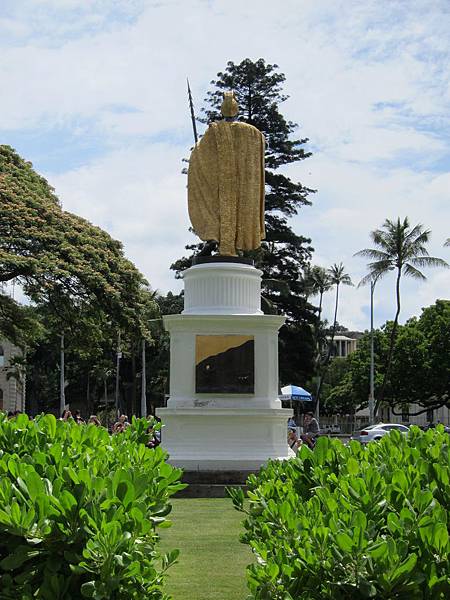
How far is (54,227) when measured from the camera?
25.5 meters

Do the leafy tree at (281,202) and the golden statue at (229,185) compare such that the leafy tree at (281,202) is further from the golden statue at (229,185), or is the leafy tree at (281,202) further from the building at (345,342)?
the building at (345,342)

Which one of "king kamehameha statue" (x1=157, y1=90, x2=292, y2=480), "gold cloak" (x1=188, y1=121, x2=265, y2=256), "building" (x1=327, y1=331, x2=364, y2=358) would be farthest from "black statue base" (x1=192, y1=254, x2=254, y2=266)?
"building" (x1=327, y1=331, x2=364, y2=358)

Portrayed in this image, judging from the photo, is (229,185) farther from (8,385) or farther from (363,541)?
(8,385)

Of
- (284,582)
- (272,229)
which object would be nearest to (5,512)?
(284,582)

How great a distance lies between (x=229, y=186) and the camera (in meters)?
16.5

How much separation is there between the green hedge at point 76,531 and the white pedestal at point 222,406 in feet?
34.2

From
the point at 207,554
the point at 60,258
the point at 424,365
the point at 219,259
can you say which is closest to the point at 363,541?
the point at 207,554

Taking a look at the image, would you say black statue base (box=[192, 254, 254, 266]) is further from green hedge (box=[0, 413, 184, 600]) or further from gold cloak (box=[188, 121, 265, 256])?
green hedge (box=[0, 413, 184, 600])

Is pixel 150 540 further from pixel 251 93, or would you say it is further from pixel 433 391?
pixel 433 391

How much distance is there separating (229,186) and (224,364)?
320 cm

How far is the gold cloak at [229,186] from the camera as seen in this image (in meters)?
16.5

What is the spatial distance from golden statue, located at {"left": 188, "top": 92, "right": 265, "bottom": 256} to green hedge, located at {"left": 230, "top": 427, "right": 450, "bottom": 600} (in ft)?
39.2

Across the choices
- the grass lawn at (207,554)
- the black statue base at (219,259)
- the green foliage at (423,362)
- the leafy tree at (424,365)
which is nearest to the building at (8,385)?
the green foliage at (423,362)

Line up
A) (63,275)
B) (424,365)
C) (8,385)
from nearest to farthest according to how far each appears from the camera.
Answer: (63,275) → (424,365) → (8,385)
